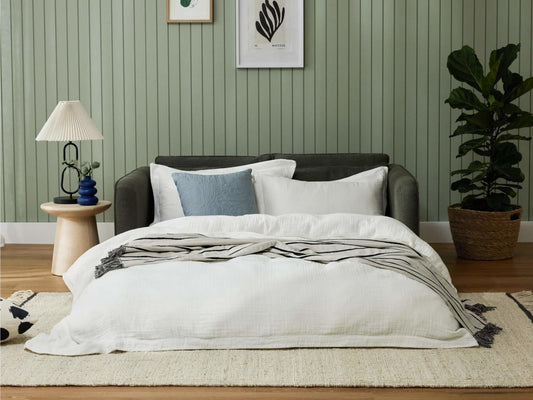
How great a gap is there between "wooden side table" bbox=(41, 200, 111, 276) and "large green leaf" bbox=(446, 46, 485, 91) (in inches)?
96.7

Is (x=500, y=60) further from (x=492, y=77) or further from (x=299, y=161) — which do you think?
(x=299, y=161)

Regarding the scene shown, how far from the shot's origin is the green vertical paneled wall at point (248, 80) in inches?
217

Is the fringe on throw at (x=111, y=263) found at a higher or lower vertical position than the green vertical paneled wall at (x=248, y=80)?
lower

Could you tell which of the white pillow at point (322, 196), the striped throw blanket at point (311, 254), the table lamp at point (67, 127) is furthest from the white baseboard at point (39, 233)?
the striped throw blanket at point (311, 254)

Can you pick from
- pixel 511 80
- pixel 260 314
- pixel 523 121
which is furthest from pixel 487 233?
pixel 260 314

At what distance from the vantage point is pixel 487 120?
5.01 meters

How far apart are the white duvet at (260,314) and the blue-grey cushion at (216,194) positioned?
4.30 feet

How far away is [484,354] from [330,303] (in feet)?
2.08

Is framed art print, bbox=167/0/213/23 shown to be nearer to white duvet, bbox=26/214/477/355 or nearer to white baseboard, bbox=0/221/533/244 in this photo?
white baseboard, bbox=0/221/533/244

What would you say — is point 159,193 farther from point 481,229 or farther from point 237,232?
point 481,229

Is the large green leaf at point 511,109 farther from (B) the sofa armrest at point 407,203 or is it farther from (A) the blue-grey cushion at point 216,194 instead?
(A) the blue-grey cushion at point 216,194

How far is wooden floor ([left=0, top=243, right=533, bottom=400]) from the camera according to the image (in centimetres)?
265

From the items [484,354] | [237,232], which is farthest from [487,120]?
[484,354]

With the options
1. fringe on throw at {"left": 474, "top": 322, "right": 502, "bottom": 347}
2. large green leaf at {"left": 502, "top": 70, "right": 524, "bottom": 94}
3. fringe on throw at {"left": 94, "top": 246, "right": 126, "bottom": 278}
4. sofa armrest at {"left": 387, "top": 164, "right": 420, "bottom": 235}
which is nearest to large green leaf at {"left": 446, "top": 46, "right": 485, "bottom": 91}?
large green leaf at {"left": 502, "top": 70, "right": 524, "bottom": 94}
